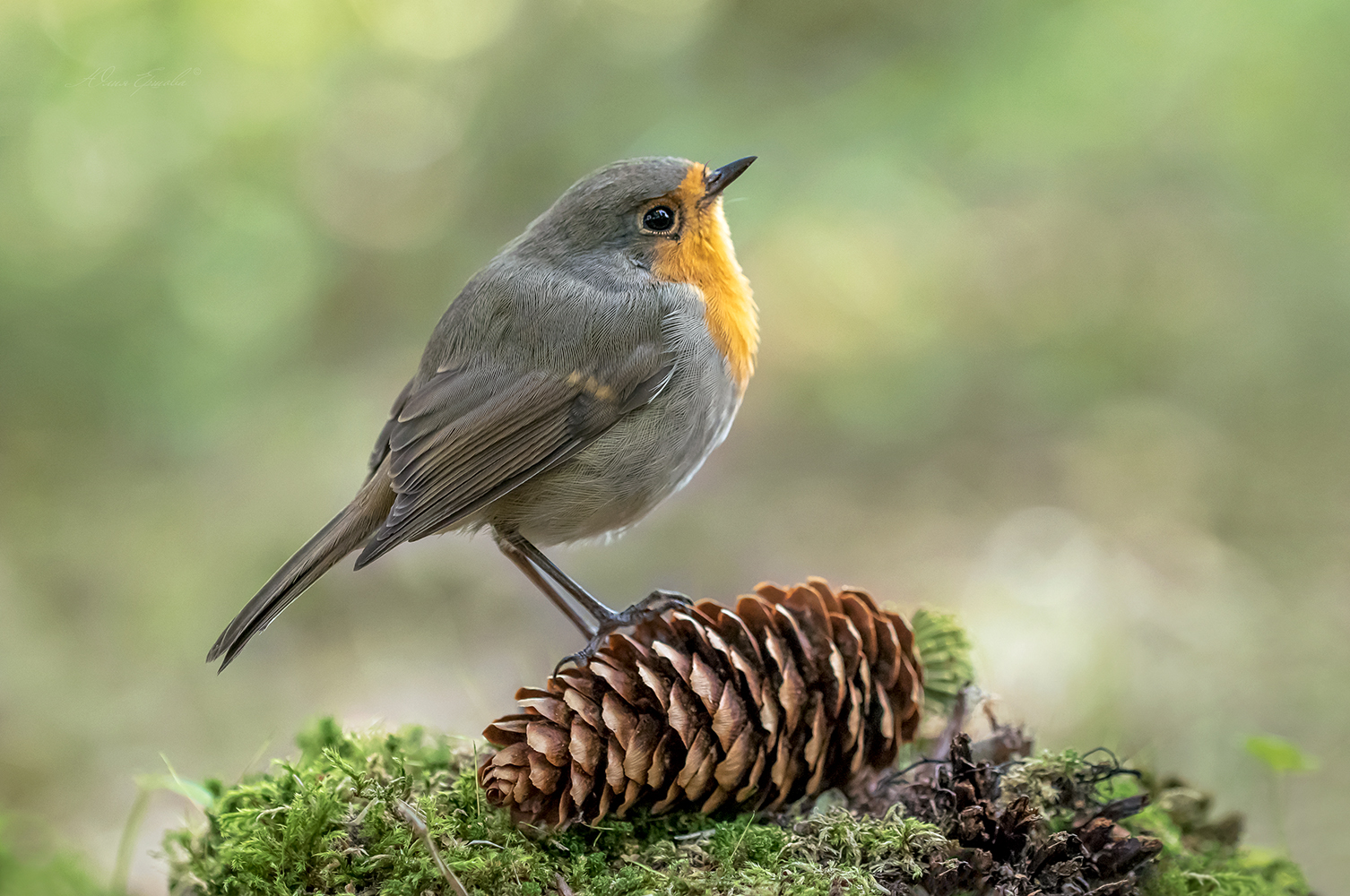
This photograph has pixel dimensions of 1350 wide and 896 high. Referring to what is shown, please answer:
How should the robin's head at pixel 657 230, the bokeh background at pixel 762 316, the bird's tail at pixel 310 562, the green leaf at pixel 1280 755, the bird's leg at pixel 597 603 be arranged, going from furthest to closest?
the bokeh background at pixel 762 316, the robin's head at pixel 657 230, the bird's leg at pixel 597 603, the bird's tail at pixel 310 562, the green leaf at pixel 1280 755

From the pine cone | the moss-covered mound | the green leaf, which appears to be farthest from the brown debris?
the green leaf

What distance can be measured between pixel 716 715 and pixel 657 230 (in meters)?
1.47

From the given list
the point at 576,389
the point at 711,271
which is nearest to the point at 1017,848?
the point at 576,389

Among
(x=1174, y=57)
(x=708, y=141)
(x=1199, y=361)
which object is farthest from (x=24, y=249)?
(x=1199, y=361)

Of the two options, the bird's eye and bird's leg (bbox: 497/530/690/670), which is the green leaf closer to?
bird's leg (bbox: 497/530/690/670)

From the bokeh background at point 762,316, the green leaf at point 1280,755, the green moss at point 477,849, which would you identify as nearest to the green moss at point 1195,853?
the green leaf at point 1280,755

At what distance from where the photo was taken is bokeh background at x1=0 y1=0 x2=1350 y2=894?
166 inches

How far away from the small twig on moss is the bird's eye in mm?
1691

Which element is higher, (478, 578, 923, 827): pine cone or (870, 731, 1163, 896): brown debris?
(478, 578, 923, 827): pine cone

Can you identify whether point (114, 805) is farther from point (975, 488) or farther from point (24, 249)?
point (975, 488)

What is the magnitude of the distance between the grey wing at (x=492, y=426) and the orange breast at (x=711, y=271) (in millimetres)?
243

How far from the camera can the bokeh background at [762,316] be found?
421 centimetres

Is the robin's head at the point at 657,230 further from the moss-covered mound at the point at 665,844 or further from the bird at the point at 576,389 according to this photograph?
the moss-covered mound at the point at 665,844

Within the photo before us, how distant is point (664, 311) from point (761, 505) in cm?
229
